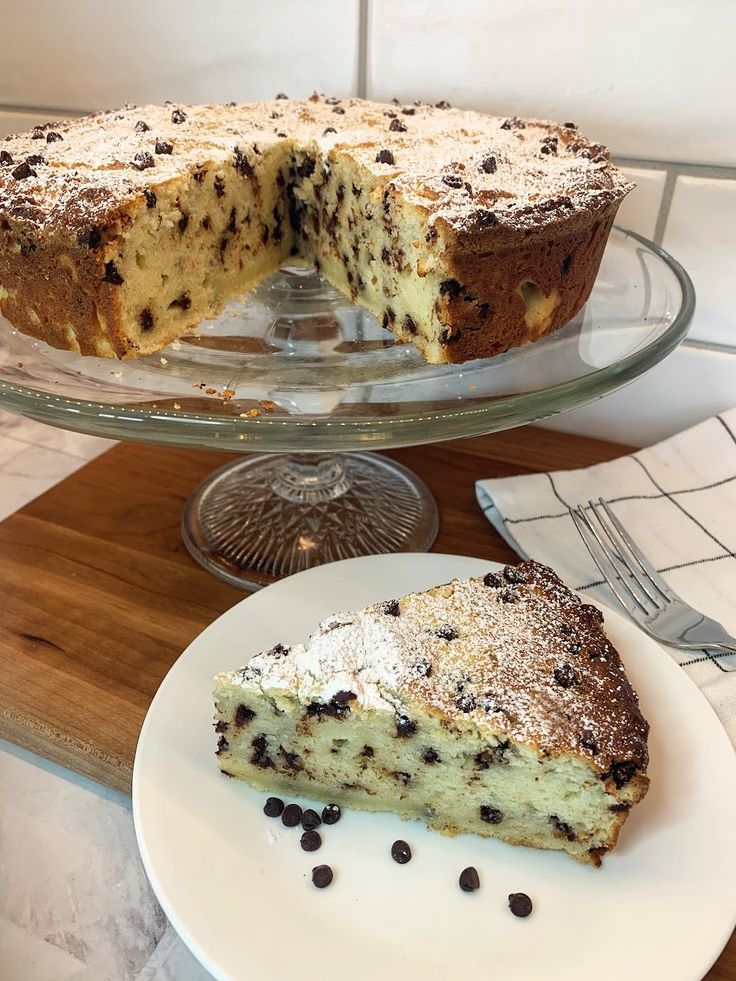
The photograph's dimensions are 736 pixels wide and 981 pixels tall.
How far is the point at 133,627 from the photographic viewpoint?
3.92 ft

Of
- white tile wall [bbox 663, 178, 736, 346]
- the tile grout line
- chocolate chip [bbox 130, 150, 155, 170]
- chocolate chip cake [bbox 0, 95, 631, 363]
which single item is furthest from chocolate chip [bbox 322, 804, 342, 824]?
the tile grout line

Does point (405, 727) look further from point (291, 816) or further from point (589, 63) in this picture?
point (589, 63)

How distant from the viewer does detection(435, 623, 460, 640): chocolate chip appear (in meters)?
0.93

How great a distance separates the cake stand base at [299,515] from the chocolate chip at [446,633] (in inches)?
16.2

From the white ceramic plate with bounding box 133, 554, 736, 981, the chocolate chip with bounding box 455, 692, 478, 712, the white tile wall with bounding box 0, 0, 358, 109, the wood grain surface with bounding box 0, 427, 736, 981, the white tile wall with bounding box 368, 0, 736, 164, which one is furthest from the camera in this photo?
the white tile wall with bounding box 0, 0, 358, 109

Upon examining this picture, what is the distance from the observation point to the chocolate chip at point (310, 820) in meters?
0.89

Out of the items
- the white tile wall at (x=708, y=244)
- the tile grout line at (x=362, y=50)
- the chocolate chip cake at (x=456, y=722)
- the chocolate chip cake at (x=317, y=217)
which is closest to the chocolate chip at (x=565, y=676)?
the chocolate chip cake at (x=456, y=722)

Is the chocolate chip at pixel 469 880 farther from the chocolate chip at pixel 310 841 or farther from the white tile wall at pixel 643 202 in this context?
the white tile wall at pixel 643 202

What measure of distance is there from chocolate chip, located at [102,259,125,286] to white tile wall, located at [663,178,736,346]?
0.98 m

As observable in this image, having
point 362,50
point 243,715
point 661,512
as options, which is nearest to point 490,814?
point 243,715

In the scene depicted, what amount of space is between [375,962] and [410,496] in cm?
87

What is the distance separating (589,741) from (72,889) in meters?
0.62

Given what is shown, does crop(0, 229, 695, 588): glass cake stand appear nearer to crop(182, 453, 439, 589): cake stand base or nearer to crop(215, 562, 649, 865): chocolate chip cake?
crop(182, 453, 439, 589): cake stand base

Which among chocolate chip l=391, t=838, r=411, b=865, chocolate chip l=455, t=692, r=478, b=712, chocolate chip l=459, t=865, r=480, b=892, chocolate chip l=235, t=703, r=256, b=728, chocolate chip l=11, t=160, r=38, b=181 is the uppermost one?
chocolate chip l=11, t=160, r=38, b=181
